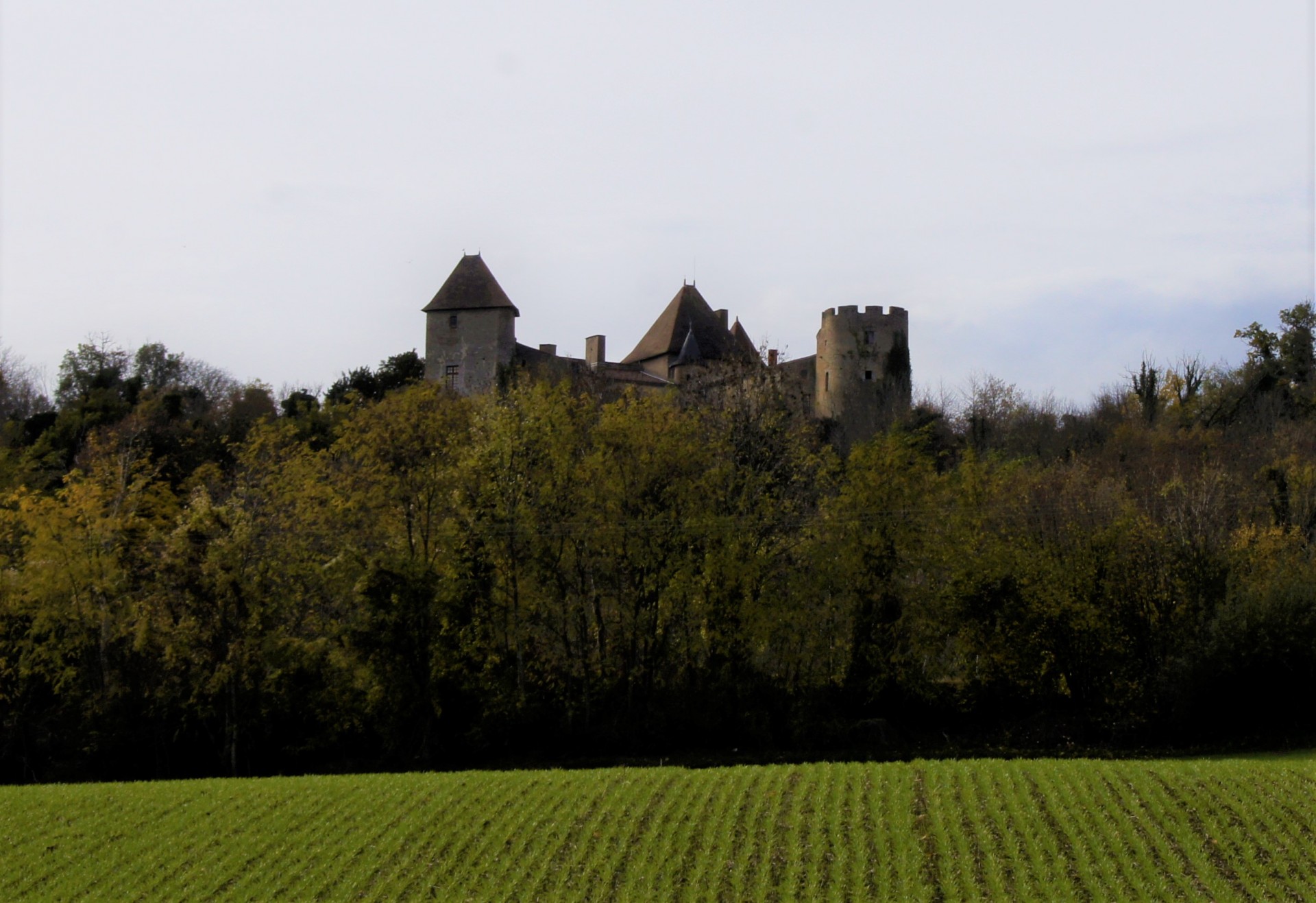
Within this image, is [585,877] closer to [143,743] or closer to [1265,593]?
[143,743]

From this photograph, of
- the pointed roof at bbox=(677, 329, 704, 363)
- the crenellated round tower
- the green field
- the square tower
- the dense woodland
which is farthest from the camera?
the pointed roof at bbox=(677, 329, 704, 363)

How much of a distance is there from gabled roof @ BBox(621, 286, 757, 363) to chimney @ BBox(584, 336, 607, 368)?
1.59 m

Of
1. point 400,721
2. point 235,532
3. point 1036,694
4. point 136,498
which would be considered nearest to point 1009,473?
point 1036,694

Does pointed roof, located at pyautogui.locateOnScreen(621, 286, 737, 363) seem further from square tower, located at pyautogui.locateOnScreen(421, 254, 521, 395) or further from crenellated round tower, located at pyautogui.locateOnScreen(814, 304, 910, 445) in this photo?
square tower, located at pyautogui.locateOnScreen(421, 254, 521, 395)

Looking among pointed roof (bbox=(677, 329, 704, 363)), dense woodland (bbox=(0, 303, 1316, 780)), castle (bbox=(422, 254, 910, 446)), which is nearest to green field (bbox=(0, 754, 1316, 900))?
dense woodland (bbox=(0, 303, 1316, 780))

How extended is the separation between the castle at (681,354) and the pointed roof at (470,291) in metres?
0.05

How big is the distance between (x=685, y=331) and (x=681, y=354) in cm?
184

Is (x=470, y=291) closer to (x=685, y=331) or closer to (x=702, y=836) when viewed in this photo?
(x=685, y=331)

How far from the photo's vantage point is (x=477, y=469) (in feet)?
99.1

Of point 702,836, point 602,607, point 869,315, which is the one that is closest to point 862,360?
point 869,315

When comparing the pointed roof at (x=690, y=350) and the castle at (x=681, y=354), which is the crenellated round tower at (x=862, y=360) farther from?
the pointed roof at (x=690, y=350)

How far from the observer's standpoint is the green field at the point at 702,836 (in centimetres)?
1697

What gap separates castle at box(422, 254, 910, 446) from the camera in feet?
189

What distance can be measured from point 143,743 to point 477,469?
957 centimetres
